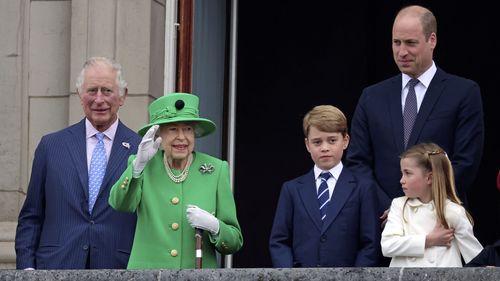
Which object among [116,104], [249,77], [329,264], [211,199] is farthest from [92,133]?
[249,77]

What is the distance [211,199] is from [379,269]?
1.61m

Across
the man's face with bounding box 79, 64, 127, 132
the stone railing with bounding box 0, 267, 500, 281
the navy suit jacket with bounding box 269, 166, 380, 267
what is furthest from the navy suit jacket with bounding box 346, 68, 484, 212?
the stone railing with bounding box 0, 267, 500, 281

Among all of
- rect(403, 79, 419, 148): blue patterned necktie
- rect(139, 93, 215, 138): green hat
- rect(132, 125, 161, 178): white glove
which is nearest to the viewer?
rect(132, 125, 161, 178): white glove

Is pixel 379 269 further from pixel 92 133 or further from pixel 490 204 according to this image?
pixel 490 204

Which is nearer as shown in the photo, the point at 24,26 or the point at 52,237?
the point at 52,237

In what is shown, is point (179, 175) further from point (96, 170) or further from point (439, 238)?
point (439, 238)

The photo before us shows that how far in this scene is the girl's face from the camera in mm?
8680

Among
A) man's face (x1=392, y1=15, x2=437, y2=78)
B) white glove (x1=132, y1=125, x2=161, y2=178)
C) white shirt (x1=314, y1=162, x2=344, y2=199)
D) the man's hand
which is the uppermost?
man's face (x1=392, y1=15, x2=437, y2=78)

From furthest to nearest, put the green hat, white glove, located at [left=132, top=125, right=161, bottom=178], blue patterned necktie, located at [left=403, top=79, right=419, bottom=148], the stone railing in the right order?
blue patterned necktie, located at [left=403, top=79, right=419, bottom=148]
the green hat
white glove, located at [left=132, top=125, right=161, bottom=178]
the stone railing

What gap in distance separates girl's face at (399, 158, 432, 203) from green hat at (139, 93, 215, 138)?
1.01 metres

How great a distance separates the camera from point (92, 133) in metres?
9.18

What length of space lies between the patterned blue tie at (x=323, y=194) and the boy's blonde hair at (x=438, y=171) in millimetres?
467

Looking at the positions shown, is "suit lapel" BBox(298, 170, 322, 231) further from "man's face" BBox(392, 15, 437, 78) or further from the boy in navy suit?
"man's face" BBox(392, 15, 437, 78)

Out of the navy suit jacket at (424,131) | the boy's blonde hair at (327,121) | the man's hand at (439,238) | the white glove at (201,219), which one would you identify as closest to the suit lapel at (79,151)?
the white glove at (201,219)
